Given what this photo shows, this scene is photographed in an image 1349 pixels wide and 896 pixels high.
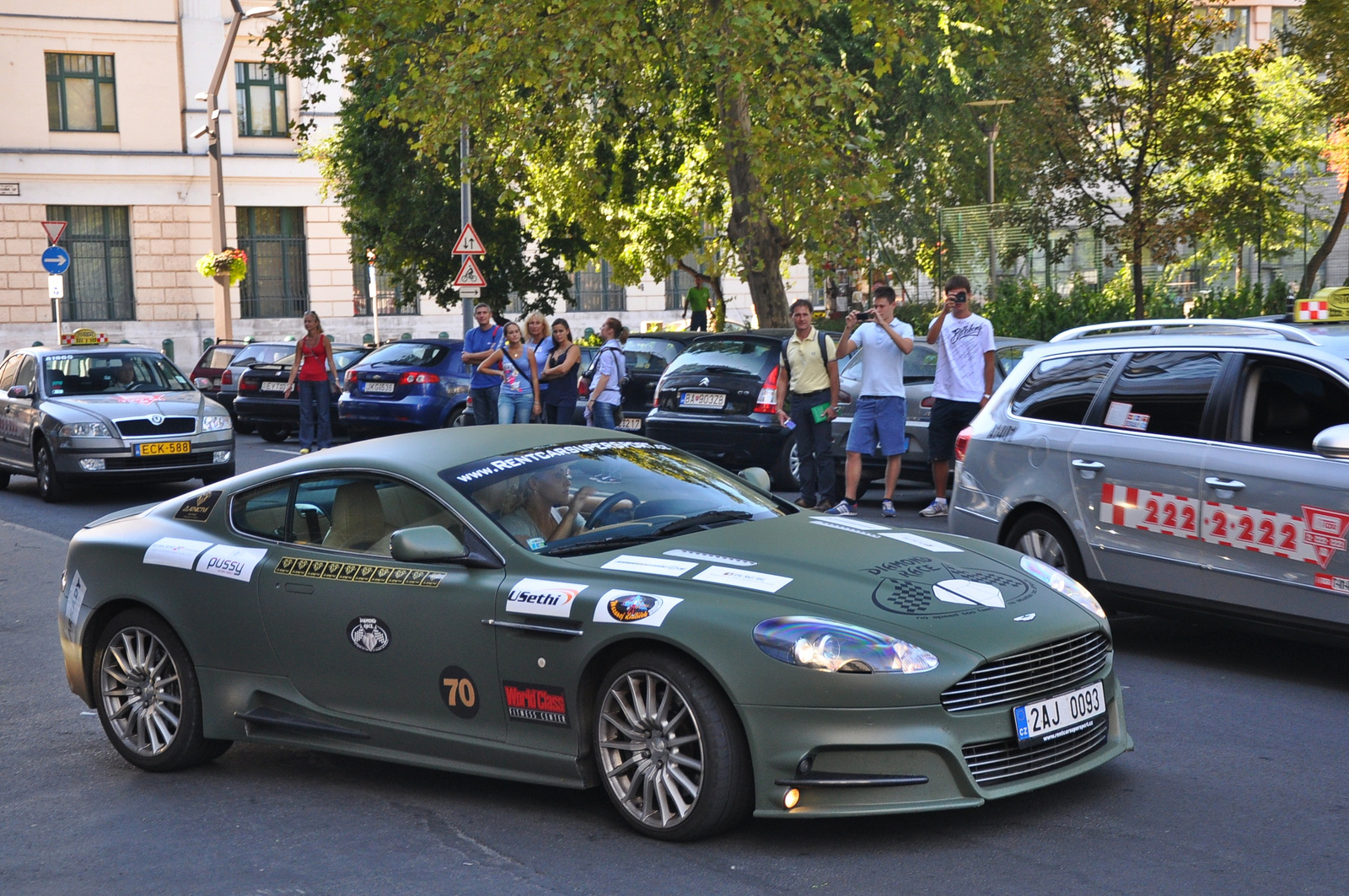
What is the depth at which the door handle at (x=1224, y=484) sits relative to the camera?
684 centimetres

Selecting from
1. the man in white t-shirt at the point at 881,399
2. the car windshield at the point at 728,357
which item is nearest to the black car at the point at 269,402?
the car windshield at the point at 728,357

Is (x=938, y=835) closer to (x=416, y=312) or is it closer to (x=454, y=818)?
(x=454, y=818)

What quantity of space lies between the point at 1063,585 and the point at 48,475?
12.9 meters

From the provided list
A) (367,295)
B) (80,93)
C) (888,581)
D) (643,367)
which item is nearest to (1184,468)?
(888,581)

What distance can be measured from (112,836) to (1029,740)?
3.15 m

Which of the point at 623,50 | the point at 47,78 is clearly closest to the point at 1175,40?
the point at 623,50

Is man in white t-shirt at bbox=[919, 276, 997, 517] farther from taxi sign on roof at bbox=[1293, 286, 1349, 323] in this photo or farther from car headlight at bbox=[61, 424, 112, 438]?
car headlight at bbox=[61, 424, 112, 438]

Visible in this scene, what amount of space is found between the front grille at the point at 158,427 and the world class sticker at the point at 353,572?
1021cm

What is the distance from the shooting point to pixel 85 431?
50.0 ft

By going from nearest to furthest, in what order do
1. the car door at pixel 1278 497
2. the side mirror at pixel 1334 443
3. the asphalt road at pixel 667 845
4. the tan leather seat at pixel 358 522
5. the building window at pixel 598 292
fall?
the asphalt road at pixel 667 845 < the tan leather seat at pixel 358 522 < the side mirror at pixel 1334 443 < the car door at pixel 1278 497 < the building window at pixel 598 292

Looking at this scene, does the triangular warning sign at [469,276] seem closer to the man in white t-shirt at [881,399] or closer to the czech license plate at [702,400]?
the czech license plate at [702,400]

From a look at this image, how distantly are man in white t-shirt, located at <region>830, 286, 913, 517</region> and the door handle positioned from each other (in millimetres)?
5410

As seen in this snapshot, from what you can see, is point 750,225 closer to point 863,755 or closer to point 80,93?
point 863,755

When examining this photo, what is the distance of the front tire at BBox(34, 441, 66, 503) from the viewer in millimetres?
15500
